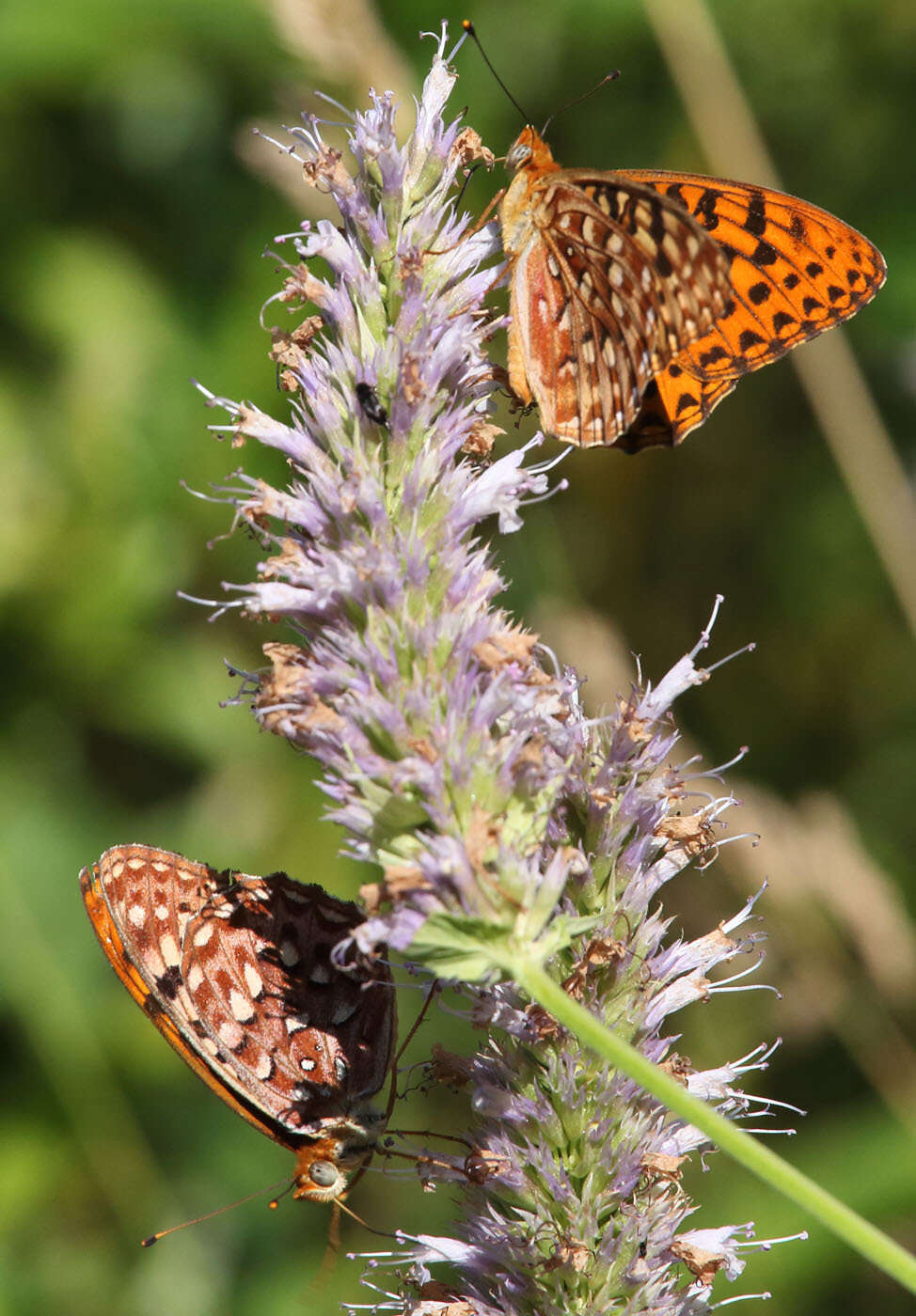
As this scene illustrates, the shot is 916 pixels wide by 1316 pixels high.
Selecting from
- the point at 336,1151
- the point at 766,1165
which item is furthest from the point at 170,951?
the point at 766,1165

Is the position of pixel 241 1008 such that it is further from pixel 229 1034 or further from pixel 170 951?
pixel 170 951

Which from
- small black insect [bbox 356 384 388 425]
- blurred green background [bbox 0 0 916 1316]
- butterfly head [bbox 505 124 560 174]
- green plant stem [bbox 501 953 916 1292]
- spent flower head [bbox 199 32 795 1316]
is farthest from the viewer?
blurred green background [bbox 0 0 916 1316]

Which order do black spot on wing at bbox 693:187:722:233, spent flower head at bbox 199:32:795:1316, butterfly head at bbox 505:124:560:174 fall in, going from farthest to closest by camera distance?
black spot on wing at bbox 693:187:722:233 < butterfly head at bbox 505:124:560:174 < spent flower head at bbox 199:32:795:1316

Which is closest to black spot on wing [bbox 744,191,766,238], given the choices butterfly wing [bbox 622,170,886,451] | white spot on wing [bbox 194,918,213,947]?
butterfly wing [bbox 622,170,886,451]

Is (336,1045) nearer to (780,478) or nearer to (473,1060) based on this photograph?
(473,1060)

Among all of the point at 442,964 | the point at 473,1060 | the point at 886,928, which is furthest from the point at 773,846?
the point at 442,964

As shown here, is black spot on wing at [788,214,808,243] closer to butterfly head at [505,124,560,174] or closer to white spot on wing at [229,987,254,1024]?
butterfly head at [505,124,560,174]
